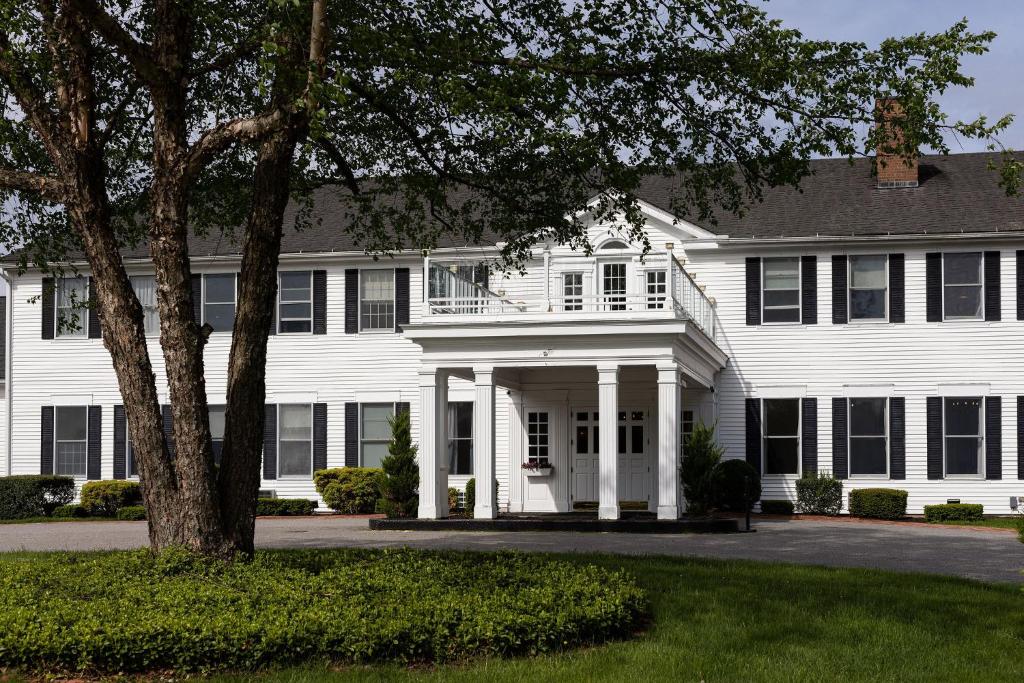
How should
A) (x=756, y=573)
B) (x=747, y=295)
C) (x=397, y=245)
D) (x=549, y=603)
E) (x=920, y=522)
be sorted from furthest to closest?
(x=747, y=295) < (x=920, y=522) < (x=397, y=245) < (x=756, y=573) < (x=549, y=603)

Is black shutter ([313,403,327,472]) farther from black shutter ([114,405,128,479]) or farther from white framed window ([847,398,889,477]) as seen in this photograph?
white framed window ([847,398,889,477])

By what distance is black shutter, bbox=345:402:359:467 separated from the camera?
28.9 metres

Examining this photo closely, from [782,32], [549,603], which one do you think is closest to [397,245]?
[782,32]

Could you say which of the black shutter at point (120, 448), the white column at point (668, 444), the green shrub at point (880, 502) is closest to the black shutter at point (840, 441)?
the green shrub at point (880, 502)

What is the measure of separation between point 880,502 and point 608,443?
7899 millimetres

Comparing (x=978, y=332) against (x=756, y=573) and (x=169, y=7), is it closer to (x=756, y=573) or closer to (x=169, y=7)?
(x=756, y=573)

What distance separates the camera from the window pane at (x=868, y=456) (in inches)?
1054

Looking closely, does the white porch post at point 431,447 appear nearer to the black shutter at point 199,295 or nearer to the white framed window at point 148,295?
the black shutter at point 199,295

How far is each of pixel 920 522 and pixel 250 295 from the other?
17.9 meters

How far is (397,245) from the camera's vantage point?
17078 mm

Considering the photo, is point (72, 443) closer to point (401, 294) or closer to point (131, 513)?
point (131, 513)

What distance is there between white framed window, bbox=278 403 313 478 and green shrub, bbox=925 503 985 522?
1398 cm

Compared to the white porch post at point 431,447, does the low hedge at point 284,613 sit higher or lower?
lower

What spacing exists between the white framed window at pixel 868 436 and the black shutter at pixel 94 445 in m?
17.7
